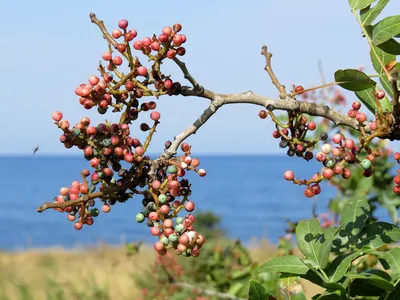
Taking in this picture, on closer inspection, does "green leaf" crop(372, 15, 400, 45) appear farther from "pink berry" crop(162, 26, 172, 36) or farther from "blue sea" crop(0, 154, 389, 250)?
"blue sea" crop(0, 154, 389, 250)

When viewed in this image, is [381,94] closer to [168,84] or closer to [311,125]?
[311,125]

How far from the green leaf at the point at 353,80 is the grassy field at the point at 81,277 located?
3.39m

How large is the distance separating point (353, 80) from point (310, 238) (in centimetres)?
38

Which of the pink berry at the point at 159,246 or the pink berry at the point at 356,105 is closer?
the pink berry at the point at 159,246

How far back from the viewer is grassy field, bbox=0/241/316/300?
24.0 feet

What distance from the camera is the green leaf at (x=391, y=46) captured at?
1483 millimetres

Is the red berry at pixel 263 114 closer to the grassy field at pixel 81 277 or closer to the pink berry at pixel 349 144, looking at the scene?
the pink berry at pixel 349 144

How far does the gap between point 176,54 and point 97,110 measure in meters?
0.22

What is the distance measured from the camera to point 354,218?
5.11 feet

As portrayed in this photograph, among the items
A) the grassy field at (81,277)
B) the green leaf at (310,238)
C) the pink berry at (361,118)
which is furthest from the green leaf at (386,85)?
the grassy field at (81,277)

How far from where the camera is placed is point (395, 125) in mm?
1426

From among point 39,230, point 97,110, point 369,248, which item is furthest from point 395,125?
point 39,230

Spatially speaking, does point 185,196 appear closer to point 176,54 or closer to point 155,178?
point 155,178

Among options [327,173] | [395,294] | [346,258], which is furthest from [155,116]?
[395,294]
